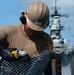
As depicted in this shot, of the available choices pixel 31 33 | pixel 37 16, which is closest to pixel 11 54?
pixel 37 16

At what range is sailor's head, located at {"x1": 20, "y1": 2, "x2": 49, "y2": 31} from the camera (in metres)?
5.56

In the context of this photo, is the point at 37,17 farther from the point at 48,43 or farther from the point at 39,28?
the point at 48,43

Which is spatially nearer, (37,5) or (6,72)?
(6,72)

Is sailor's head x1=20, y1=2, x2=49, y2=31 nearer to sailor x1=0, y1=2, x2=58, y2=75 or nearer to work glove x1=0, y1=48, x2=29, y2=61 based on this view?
sailor x1=0, y1=2, x2=58, y2=75

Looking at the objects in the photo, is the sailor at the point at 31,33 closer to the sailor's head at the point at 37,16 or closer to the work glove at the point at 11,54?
the sailor's head at the point at 37,16

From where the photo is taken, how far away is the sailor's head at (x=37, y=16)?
5.56 m

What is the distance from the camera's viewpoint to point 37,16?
5.57m

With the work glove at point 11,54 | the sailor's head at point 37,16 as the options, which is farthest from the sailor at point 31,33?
the work glove at point 11,54

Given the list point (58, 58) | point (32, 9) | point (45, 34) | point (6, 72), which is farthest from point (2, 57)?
point (45, 34)

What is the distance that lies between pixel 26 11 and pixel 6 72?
1184mm

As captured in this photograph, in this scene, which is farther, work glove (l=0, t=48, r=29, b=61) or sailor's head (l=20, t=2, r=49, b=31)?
sailor's head (l=20, t=2, r=49, b=31)

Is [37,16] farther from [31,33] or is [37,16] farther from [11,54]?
[11,54]

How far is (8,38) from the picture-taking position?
5.87 meters

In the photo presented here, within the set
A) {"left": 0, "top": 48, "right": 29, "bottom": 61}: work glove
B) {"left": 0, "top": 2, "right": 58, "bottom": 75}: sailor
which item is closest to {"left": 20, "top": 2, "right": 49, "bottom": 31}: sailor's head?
{"left": 0, "top": 2, "right": 58, "bottom": 75}: sailor
